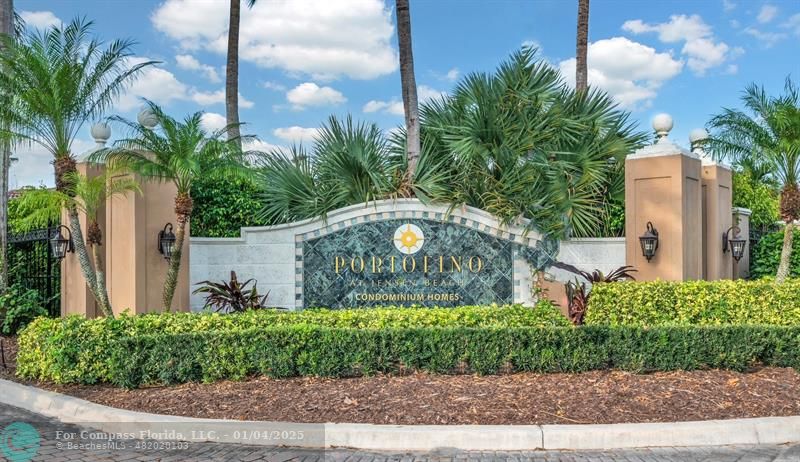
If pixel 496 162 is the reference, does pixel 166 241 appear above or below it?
below

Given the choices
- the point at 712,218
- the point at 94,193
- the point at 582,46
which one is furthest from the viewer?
the point at 582,46

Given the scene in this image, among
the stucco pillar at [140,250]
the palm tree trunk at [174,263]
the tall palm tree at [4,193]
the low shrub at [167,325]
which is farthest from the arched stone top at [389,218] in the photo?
the tall palm tree at [4,193]

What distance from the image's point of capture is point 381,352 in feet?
21.8

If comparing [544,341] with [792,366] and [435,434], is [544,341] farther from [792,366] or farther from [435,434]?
[792,366]

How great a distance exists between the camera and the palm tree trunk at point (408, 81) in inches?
419

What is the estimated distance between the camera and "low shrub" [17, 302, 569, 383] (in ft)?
22.5

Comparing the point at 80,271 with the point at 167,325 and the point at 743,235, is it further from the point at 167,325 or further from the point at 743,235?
the point at 743,235

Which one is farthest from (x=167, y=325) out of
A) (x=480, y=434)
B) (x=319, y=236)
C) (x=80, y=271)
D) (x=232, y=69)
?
(x=232, y=69)

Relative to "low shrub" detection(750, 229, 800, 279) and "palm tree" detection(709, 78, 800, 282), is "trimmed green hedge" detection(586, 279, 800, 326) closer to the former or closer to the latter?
"palm tree" detection(709, 78, 800, 282)

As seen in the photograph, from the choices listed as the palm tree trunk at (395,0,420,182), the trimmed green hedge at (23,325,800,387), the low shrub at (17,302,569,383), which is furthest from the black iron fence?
the palm tree trunk at (395,0,420,182)

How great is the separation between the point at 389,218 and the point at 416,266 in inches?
34.7

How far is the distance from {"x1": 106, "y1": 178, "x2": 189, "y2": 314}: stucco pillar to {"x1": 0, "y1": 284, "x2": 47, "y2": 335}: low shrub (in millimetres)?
1805

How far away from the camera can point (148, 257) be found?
31.5 feet

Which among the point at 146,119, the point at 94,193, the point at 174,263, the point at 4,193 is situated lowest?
the point at 174,263
